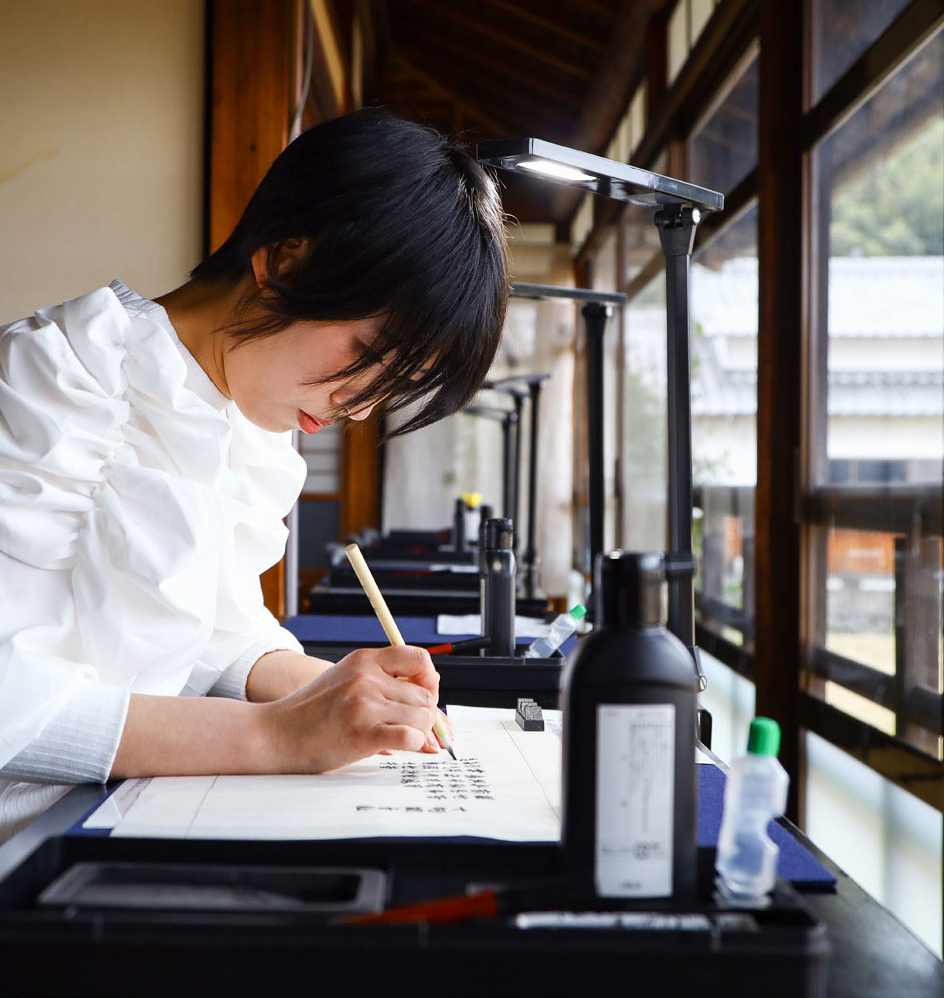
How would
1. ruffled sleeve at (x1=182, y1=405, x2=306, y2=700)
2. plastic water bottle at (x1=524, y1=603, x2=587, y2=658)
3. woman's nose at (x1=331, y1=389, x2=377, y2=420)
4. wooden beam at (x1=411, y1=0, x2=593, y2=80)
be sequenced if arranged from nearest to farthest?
woman's nose at (x1=331, y1=389, x2=377, y2=420), ruffled sleeve at (x1=182, y1=405, x2=306, y2=700), plastic water bottle at (x1=524, y1=603, x2=587, y2=658), wooden beam at (x1=411, y1=0, x2=593, y2=80)

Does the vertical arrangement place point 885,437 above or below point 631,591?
above

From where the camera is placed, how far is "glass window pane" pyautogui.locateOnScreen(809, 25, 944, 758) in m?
2.00

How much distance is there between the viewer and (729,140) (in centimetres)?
343

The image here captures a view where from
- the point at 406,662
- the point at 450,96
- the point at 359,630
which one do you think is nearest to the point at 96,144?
the point at 359,630

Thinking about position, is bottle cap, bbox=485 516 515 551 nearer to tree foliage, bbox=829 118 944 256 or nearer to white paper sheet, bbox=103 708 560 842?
white paper sheet, bbox=103 708 560 842

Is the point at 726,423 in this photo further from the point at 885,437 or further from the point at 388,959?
the point at 388,959

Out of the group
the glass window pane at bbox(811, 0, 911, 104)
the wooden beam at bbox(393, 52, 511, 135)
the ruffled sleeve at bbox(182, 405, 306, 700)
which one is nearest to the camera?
the ruffled sleeve at bbox(182, 405, 306, 700)

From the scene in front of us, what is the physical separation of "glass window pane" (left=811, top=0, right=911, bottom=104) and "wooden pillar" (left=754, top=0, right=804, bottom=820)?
76 mm

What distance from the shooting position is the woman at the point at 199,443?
0.86 m

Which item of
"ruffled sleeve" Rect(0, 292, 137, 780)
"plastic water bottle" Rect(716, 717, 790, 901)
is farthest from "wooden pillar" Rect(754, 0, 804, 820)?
"plastic water bottle" Rect(716, 717, 790, 901)

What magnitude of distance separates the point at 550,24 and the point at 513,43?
0.45 m

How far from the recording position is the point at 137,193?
2096mm

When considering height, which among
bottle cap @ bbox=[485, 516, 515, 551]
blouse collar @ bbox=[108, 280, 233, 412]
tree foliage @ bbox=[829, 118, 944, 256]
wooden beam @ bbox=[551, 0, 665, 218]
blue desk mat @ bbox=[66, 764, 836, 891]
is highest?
wooden beam @ bbox=[551, 0, 665, 218]

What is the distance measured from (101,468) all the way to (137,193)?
4.40 ft
